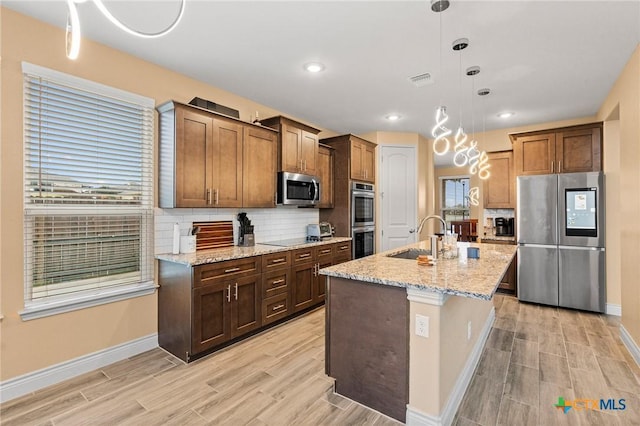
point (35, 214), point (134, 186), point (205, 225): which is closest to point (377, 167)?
point (205, 225)

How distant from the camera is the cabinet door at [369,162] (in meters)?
5.12

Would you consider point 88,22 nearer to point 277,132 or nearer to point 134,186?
point 134,186

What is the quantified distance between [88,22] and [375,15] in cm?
214

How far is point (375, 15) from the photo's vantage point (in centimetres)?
228

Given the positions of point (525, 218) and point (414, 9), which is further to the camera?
point (525, 218)

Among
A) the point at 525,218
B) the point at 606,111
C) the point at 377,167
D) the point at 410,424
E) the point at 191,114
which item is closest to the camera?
the point at 410,424

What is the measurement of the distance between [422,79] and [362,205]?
84.9 inches

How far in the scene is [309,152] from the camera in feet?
14.2

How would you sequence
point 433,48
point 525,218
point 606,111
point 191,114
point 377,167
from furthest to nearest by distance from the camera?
point 377,167
point 525,218
point 606,111
point 191,114
point 433,48

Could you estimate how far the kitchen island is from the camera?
1817 millimetres

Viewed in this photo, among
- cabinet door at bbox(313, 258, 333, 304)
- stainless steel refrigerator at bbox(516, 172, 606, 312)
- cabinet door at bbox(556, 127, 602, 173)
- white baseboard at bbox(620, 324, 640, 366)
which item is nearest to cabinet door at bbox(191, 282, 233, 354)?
cabinet door at bbox(313, 258, 333, 304)

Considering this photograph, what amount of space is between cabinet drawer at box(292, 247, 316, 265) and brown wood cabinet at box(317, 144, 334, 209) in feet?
2.92

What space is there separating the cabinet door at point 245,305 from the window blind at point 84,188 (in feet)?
2.69

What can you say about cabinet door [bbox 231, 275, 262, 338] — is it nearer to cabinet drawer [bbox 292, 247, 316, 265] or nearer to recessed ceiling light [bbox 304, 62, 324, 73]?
cabinet drawer [bbox 292, 247, 316, 265]
